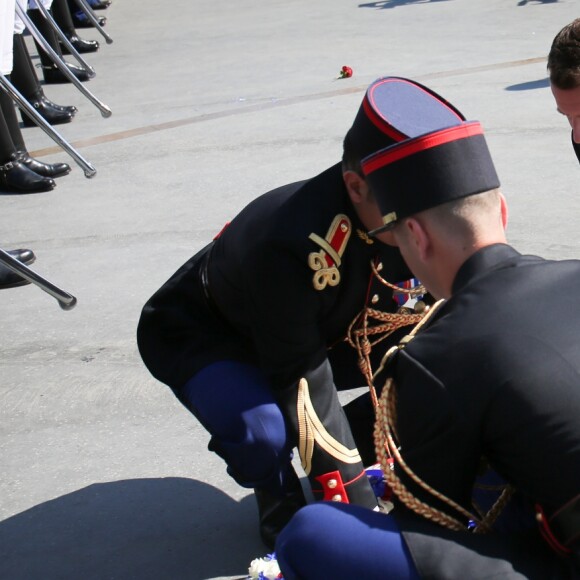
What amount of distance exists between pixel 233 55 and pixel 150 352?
606cm

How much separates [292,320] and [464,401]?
0.76 metres

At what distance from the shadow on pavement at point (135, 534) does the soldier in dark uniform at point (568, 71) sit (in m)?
1.22

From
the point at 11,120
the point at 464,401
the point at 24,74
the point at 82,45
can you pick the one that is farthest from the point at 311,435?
the point at 82,45

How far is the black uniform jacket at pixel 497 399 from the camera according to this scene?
1.37 meters

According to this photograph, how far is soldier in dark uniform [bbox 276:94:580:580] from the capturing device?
1382mm

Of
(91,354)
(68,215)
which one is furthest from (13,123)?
(91,354)

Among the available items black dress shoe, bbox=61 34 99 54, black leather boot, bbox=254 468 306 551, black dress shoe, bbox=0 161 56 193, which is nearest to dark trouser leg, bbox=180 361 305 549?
black leather boot, bbox=254 468 306 551

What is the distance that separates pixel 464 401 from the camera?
55.4 inches

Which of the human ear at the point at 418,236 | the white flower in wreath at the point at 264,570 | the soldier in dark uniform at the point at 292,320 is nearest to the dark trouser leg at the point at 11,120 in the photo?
the soldier in dark uniform at the point at 292,320

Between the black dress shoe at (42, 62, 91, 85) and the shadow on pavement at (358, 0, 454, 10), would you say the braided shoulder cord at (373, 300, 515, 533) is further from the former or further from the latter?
the shadow on pavement at (358, 0, 454, 10)

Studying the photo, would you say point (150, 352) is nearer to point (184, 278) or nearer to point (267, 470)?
point (184, 278)

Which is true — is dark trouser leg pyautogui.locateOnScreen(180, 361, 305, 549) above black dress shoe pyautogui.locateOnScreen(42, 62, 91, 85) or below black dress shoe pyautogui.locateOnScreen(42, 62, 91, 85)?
above

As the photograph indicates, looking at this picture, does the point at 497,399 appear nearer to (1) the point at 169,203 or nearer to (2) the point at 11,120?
(1) the point at 169,203

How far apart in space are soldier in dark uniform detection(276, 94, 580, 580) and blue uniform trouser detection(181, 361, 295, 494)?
55 centimetres
